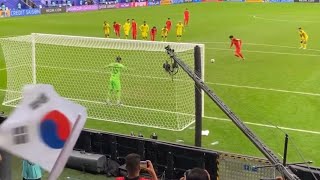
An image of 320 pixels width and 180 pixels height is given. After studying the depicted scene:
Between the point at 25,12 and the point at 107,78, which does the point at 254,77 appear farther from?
the point at 25,12

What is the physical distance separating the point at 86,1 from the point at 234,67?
41755mm

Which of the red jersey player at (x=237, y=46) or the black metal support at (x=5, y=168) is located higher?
the red jersey player at (x=237, y=46)

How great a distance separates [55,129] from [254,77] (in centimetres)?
1910

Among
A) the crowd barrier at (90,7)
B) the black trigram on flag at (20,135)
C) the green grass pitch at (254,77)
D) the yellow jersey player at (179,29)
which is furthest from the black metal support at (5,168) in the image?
the crowd barrier at (90,7)

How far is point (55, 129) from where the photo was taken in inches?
139

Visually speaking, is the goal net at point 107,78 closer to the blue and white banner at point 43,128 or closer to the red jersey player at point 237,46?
the red jersey player at point 237,46

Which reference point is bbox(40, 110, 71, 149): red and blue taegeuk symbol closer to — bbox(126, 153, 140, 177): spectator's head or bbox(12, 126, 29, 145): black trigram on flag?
bbox(12, 126, 29, 145): black trigram on flag

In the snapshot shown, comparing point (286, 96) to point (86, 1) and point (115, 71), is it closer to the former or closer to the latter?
point (115, 71)

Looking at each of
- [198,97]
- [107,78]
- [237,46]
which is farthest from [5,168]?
[237,46]

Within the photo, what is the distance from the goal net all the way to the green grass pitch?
89 centimetres

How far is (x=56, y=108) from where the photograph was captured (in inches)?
138

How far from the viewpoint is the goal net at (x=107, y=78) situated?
1545 centimetres

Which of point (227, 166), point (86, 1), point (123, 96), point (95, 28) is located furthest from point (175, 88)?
point (86, 1)

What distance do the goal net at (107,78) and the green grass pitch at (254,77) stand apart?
0.89 meters
